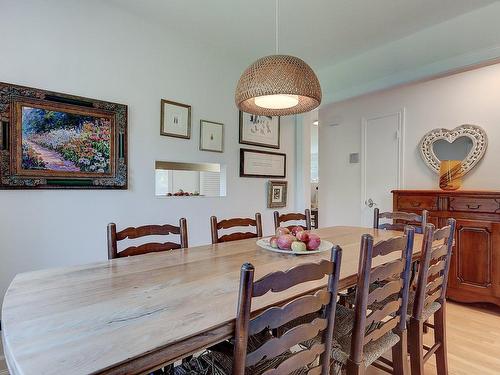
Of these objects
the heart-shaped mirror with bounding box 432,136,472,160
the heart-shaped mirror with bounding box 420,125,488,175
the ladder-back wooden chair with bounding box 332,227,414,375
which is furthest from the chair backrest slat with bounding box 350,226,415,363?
the heart-shaped mirror with bounding box 432,136,472,160

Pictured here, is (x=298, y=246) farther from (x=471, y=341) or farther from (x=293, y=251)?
(x=471, y=341)

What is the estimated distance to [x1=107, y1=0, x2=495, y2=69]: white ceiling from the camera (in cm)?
232

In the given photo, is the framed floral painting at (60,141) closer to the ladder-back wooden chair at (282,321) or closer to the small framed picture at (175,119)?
the small framed picture at (175,119)

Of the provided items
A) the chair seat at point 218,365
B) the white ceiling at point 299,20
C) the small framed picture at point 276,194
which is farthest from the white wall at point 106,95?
the chair seat at point 218,365

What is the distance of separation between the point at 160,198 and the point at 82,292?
161 centimetres

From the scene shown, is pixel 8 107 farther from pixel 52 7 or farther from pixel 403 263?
pixel 403 263

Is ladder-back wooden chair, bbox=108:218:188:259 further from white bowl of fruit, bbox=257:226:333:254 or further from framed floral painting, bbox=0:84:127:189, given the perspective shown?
framed floral painting, bbox=0:84:127:189

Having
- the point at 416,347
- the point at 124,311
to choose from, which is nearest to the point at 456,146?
the point at 416,347

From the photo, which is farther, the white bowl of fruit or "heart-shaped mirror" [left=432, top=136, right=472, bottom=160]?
"heart-shaped mirror" [left=432, top=136, right=472, bottom=160]

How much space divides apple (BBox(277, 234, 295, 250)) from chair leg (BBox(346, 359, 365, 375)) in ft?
2.11

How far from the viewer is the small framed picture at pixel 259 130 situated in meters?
3.31

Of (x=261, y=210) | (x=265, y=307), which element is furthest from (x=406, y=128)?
(x=265, y=307)

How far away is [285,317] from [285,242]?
2.75 ft

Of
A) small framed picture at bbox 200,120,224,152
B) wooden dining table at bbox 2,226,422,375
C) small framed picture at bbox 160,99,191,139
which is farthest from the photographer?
small framed picture at bbox 200,120,224,152
